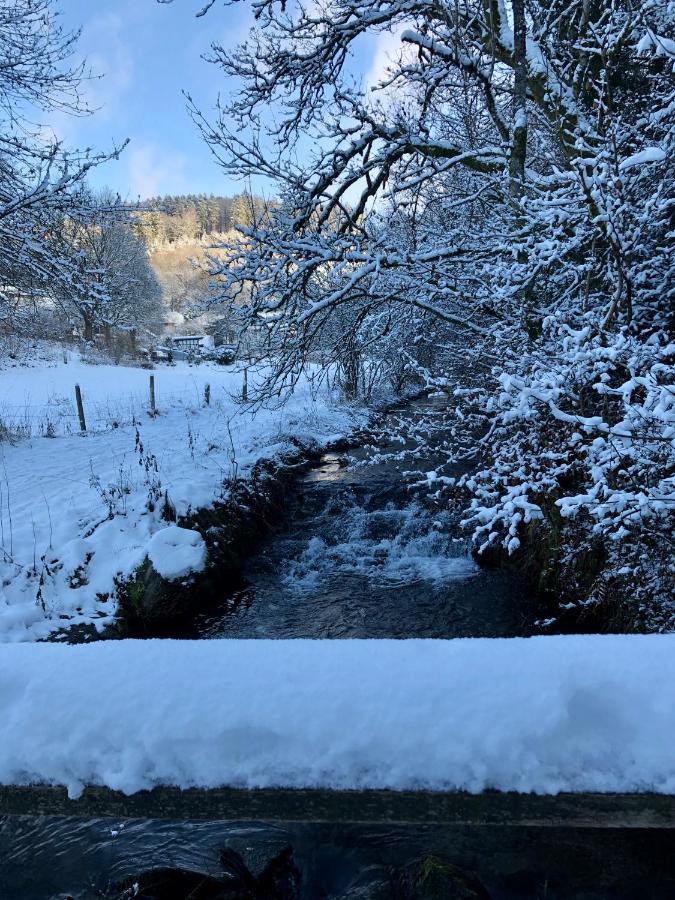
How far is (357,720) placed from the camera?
4.21 ft

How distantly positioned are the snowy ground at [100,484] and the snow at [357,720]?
12.7 ft

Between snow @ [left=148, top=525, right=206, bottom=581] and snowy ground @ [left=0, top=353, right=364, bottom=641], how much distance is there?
0.09 metres

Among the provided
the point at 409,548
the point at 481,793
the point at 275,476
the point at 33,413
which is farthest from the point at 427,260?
the point at 33,413

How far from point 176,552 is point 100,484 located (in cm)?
257

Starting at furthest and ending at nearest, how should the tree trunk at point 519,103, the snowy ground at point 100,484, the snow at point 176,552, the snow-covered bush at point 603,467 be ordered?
1. the tree trunk at point 519,103
2. the snow at point 176,552
3. the snowy ground at point 100,484
4. the snow-covered bush at point 603,467

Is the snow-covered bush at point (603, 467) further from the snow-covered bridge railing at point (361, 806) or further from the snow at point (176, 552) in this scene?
the snow at point (176, 552)

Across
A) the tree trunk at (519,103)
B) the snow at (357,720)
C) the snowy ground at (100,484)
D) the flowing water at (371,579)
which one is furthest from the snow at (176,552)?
the tree trunk at (519,103)

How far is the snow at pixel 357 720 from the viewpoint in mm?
1210

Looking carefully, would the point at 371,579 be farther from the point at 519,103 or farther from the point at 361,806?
the point at 519,103

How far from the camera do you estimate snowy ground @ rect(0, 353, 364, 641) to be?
198 inches

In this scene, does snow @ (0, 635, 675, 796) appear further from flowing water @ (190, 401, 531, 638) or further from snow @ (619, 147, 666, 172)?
flowing water @ (190, 401, 531, 638)

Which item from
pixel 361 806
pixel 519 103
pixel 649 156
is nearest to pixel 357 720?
pixel 361 806

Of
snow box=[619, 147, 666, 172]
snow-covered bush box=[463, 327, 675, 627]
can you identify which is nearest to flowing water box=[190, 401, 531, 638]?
snow-covered bush box=[463, 327, 675, 627]

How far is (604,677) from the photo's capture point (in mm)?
1336
